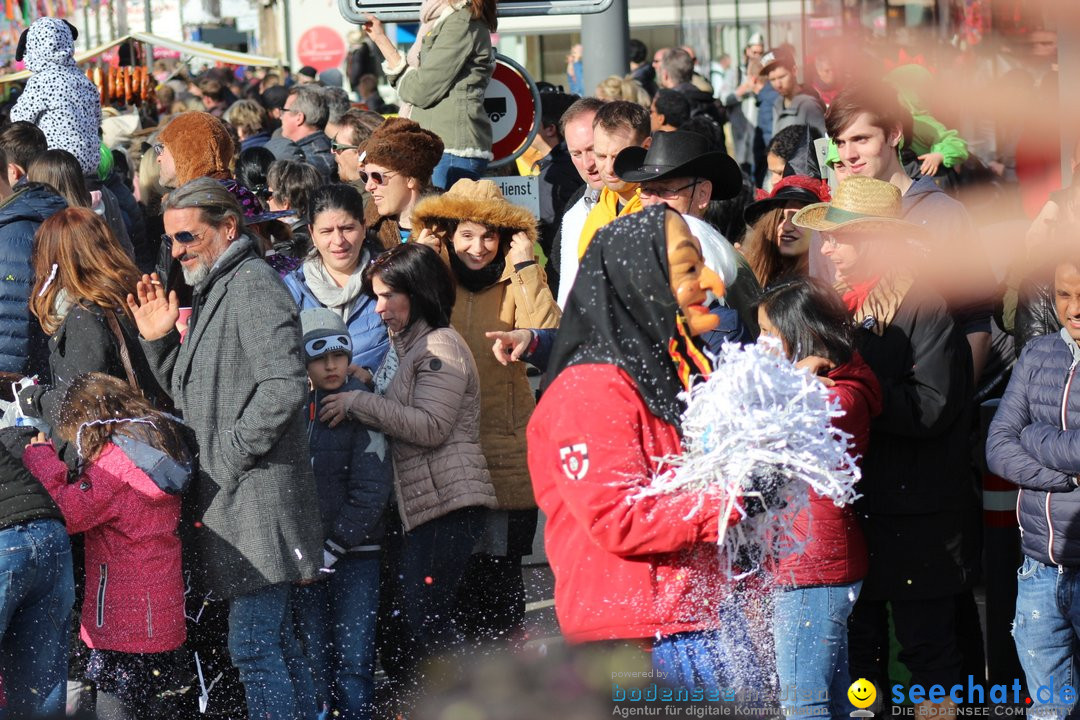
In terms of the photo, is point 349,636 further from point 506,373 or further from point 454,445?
point 506,373

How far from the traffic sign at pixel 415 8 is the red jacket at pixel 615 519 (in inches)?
183

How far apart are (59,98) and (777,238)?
4.45 meters

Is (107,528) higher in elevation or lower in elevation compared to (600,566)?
lower

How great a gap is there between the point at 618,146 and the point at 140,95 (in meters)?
12.7

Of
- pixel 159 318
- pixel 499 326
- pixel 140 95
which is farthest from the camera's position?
pixel 140 95

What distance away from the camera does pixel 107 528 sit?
4582mm

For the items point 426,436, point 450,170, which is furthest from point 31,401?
point 450,170

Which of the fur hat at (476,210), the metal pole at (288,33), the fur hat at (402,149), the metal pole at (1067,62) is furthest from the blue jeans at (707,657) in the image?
the metal pole at (288,33)

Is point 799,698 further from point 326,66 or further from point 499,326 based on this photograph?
point 326,66

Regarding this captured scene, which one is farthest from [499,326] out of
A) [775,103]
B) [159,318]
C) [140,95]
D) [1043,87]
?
[140,95]

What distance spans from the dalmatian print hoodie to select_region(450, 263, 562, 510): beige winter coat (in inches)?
138

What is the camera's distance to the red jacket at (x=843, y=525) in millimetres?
4109

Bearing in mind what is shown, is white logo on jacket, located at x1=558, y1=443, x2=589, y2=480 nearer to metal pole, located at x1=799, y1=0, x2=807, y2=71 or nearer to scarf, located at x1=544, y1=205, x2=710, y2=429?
scarf, located at x1=544, y1=205, x2=710, y2=429

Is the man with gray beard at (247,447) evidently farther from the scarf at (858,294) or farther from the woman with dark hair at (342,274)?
the scarf at (858,294)
